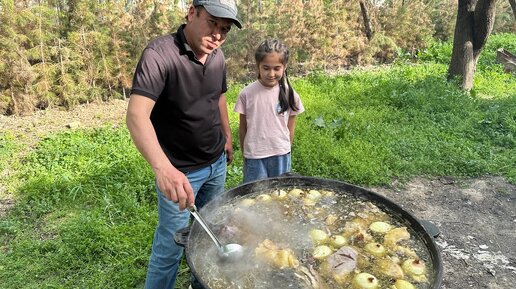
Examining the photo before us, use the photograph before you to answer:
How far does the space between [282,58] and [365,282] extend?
6.01 feet

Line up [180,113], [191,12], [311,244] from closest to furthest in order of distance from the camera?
[311,244], [191,12], [180,113]

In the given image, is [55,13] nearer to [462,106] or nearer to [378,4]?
[462,106]

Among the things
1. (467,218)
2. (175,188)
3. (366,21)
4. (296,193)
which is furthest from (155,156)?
(366,21)

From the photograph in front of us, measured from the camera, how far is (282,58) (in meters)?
3.00

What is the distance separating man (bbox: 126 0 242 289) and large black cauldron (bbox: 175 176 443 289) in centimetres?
23

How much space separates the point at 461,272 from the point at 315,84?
211 inches

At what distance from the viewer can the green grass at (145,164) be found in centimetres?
337

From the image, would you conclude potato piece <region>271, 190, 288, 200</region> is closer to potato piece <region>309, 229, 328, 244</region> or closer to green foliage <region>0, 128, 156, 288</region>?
potato piece <region>309, 229, 328, 244</region>

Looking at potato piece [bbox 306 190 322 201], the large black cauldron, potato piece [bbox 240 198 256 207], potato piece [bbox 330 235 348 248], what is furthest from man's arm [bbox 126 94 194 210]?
potato piece [bbox 306 190 322 201]

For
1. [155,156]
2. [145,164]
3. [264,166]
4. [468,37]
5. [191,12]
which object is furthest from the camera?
[468,37]

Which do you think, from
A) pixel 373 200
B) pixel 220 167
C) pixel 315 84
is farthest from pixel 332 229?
pixel 315 84

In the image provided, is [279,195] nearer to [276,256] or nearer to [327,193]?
[327,193]

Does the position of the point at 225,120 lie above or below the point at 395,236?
above

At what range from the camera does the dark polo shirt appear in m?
2.05
